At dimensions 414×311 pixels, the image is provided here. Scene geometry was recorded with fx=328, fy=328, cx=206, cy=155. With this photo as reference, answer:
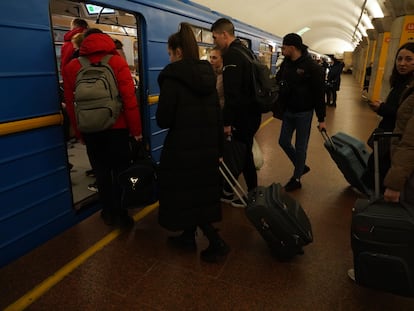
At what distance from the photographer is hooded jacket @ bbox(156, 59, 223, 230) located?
85.7 inches

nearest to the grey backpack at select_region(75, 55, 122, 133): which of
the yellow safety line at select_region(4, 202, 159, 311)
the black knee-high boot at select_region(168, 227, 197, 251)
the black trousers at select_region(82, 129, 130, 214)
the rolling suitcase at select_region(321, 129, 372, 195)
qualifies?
the black trousers at select_region(82, 129, 130, 214)

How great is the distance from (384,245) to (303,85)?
213 centimetres

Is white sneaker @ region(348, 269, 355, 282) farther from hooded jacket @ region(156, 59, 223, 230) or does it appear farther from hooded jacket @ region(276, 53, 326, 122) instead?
hooded jacket @ region(276, 53, 326, 122)

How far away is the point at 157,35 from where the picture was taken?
3.90m

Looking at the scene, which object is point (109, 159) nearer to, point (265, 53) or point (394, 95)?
point (394, 95)

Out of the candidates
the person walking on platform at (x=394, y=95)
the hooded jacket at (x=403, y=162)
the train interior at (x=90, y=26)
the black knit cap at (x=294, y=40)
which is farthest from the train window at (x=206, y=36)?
the hooded jacket at (x=403, y=162)

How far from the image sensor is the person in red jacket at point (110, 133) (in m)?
2.66

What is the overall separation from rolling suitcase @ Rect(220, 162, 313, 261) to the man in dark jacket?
0.82 m

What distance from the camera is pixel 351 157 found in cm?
375

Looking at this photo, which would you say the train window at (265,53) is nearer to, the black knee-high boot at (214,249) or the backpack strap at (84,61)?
the backpack strap at (84,61)

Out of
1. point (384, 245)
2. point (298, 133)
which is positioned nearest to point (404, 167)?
point (384, 245)

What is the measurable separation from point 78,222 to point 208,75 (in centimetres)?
195

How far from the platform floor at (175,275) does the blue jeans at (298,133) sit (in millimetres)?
806

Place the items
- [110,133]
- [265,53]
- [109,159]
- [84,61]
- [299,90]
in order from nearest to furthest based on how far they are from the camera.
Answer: [84,61] < [110,133] < [109,159] < [299,90] < [265,53]
